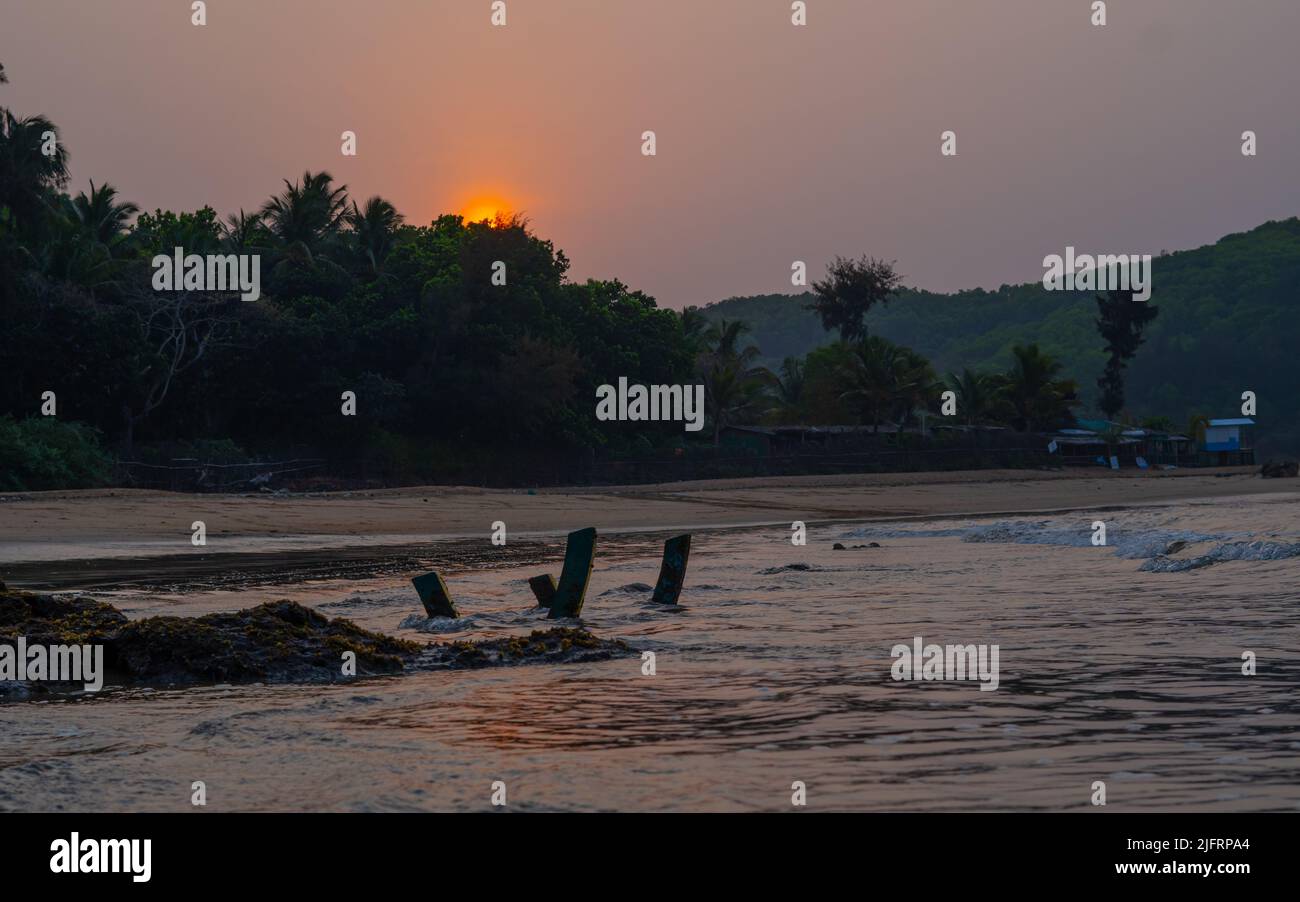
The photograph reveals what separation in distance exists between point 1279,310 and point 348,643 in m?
125

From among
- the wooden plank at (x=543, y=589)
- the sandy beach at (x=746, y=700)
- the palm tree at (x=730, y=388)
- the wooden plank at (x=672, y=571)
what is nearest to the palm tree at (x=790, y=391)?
the palm tree at (x=730, y=388)

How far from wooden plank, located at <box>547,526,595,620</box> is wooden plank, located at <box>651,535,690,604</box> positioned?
113 centimetres

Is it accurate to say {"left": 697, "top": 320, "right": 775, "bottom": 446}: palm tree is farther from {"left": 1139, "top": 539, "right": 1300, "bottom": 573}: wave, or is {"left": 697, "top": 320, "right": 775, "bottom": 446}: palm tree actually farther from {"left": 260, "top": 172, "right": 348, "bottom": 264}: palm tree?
{"left": 1139, "top": 539, "right": 1300, "bottom": 573}: wave

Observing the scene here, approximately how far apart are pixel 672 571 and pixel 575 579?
130cm

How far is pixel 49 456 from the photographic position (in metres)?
35.2

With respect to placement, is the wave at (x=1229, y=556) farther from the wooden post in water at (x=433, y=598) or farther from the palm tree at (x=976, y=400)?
the palm tree at (x=976, y=400)

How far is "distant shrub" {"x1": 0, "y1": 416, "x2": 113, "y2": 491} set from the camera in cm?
3403

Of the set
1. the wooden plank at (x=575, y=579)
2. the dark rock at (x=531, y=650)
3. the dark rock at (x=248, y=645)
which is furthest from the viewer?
the wooden plank at (x=575, y=579)

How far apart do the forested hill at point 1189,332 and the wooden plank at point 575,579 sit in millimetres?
108914

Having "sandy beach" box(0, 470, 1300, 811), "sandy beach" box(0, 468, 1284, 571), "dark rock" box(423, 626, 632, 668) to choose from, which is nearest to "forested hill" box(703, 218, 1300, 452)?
"sandy beach" box(0, 468, 1284, 571)

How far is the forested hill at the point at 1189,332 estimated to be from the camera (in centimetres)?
11506

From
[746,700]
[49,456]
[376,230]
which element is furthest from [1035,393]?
[746,700]
